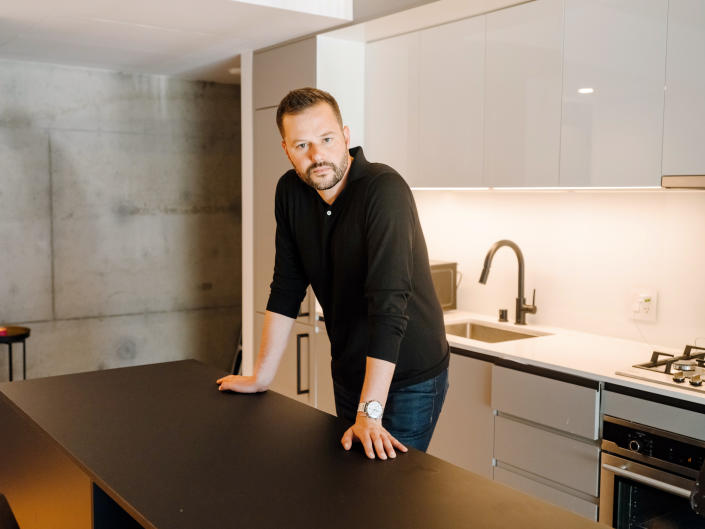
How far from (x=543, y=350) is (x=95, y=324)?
10.7ft

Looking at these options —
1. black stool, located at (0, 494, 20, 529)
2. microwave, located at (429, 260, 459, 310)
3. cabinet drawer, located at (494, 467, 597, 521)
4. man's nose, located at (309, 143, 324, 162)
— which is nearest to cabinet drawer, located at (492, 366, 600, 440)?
cabinet drawer, located at (494, 467, 597, 521)

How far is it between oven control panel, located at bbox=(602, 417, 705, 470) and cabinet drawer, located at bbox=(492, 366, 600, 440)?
2.8 inches

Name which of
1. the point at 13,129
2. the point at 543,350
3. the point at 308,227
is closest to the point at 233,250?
the point at 13,129

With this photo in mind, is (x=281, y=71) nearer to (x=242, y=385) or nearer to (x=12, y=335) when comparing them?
(x=12, y=335)

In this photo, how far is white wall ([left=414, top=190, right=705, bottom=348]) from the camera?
9.48ft

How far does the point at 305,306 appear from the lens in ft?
12.9

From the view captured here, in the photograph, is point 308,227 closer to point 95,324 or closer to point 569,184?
point 569,184

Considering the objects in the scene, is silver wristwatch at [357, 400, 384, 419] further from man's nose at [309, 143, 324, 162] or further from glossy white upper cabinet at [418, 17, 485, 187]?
glossy white upper cabinet at [418, 17, 485, 187]

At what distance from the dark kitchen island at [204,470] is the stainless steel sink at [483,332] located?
1.72 m

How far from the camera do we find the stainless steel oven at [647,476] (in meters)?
2.26

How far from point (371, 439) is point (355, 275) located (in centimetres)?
56

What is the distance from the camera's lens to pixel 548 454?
8.79ft

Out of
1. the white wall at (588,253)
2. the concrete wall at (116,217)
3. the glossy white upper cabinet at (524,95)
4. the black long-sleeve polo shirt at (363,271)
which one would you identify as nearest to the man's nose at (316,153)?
the black long-sleeve polo shirt at (363,271)

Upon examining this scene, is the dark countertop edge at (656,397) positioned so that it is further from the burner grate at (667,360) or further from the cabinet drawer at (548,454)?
the cabinet drawer at (548,454)
